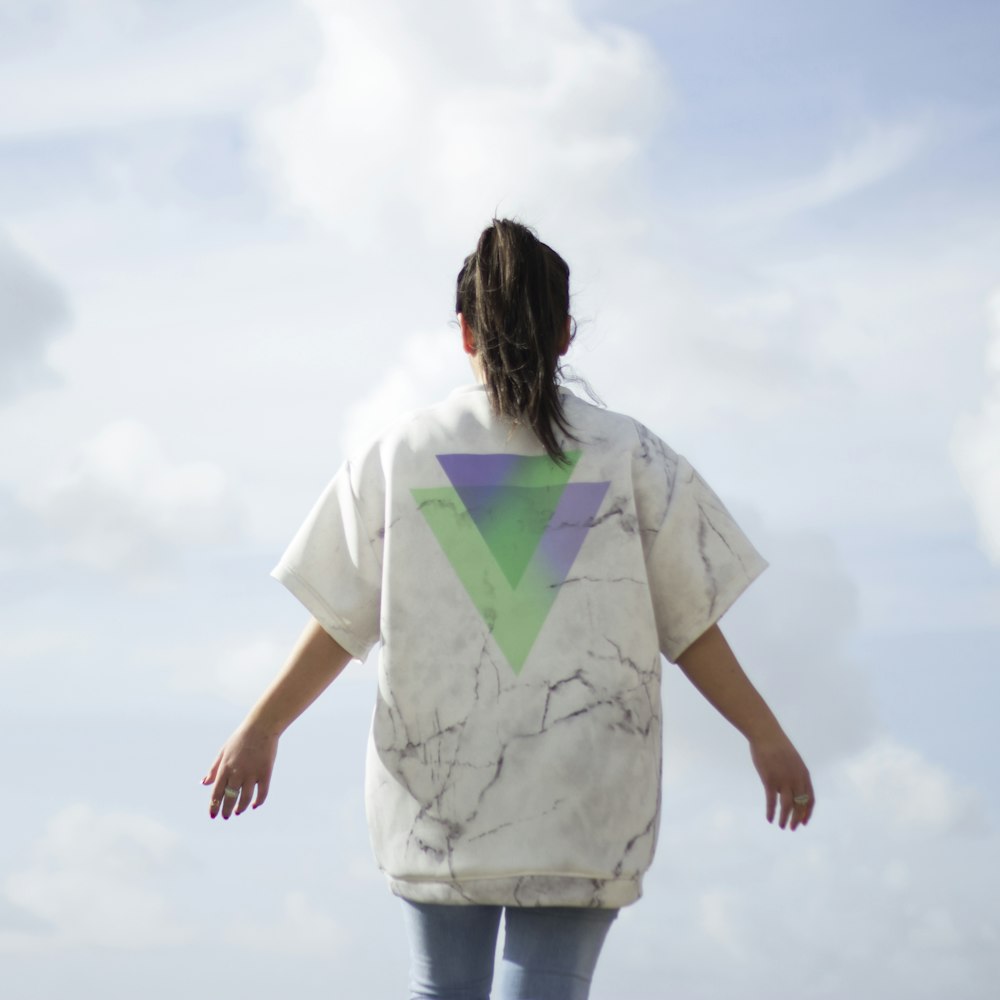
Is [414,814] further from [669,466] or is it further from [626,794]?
[669,466]

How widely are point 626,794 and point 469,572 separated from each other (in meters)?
0.56

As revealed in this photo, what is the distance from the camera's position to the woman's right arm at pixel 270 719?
3.30 metres

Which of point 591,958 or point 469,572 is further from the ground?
point 469,572

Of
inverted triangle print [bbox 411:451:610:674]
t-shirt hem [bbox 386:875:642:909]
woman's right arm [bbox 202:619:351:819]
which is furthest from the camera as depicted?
woman's right arm [bbox 202:619:351:819]

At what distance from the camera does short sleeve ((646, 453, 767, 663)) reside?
3.36 m

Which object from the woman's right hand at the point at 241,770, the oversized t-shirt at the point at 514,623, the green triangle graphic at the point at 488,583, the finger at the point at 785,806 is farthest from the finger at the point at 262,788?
the finger at the point at 785,806

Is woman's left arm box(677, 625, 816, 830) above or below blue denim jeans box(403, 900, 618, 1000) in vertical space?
above

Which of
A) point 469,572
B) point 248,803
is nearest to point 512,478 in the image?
point 469,572

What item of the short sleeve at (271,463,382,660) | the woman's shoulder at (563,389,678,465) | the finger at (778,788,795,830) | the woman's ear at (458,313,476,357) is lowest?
the finger at (778,788,795,830)

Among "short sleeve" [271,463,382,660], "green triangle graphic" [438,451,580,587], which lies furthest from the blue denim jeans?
"green triangle graphic" [438,451,580,587]

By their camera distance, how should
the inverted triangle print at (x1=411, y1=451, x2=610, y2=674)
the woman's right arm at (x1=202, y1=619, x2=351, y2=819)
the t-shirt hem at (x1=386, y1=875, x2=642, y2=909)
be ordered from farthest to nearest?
the woman's right arm at (x1=202, y1=619, x2=351, y2=819) < the inverted triangle print at (x1=411, y1=451, x2=610, y2=674) < the t-shirt hem at (x1=386, y1=875, x2=642, y2=909)

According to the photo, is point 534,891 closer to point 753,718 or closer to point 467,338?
point 753,718

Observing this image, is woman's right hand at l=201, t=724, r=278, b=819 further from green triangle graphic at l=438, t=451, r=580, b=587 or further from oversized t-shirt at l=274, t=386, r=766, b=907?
green triangle graphic at l=438, t=451, r=580, b=587

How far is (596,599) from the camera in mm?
3197
